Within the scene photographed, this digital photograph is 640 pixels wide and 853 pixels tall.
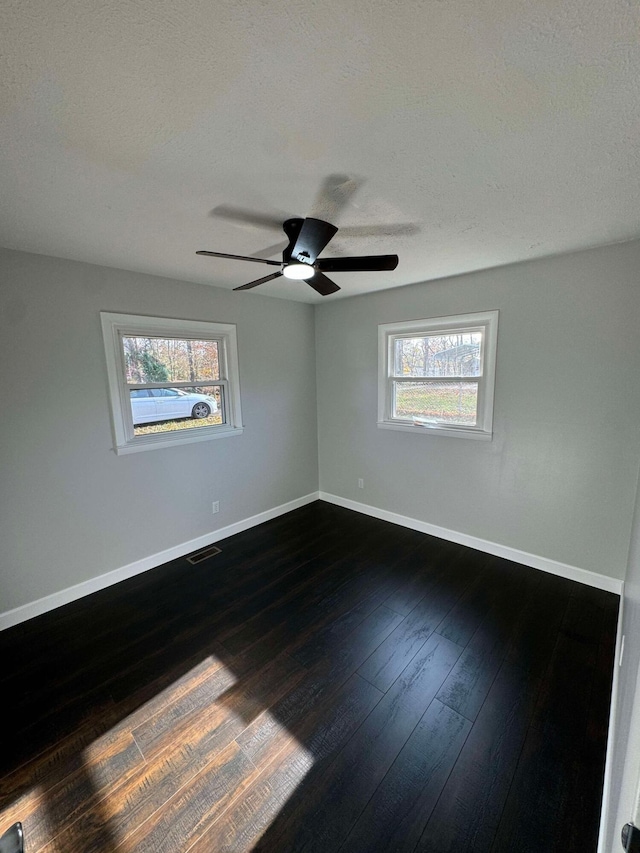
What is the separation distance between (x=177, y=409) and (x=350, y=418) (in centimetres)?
190

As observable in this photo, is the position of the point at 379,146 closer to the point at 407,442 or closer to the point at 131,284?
the point at 131,284

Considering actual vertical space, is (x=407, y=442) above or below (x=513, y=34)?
below

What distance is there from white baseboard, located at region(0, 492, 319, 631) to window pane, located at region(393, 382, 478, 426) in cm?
186

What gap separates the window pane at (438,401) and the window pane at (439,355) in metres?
0.12

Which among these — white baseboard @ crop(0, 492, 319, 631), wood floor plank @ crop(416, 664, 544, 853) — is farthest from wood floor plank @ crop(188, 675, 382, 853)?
white baseboard @ crop(0, 492, 319, 631)

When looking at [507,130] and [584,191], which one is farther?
[584,191]

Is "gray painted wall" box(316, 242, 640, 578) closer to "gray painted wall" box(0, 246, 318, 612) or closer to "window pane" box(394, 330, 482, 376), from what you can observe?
"window pane" box(394, 330, 482, 376)

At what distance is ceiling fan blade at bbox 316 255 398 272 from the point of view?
72.9 inches

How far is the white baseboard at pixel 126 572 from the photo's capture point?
2.39m

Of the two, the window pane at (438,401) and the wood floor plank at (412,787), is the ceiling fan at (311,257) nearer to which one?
the window pane at (438,401)

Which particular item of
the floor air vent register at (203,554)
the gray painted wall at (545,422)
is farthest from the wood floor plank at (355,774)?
the floor air vent register at (203,554)

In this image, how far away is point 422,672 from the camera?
6.33ft

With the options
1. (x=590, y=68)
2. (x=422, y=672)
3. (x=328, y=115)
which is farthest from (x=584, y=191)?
(x=422, y=672)

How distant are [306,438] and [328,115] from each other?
11.2ft
